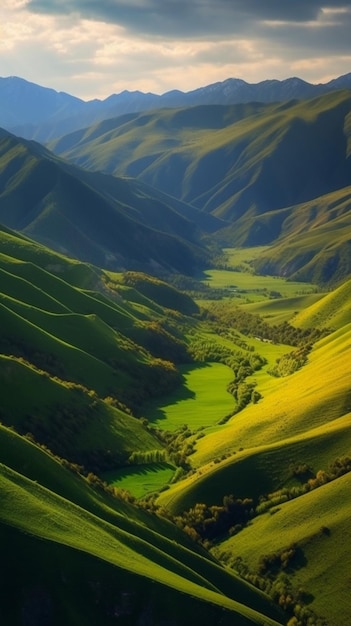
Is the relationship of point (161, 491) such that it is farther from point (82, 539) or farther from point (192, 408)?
point (192, 408)

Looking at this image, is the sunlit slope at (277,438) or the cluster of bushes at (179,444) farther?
the cluster of bushes at (179,444)

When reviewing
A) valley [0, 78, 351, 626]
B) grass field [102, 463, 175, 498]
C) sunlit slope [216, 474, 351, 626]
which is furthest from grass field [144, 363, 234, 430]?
sunlit slope [216, 474, 351, 626]

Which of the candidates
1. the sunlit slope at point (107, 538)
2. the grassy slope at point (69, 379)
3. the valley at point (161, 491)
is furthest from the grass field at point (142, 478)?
the sunlit slope at point (107, 538)

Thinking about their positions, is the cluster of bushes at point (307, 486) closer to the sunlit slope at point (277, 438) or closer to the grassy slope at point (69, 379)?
the sunlit slope at point (277, 438)

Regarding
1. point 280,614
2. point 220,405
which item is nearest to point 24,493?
point 280,614

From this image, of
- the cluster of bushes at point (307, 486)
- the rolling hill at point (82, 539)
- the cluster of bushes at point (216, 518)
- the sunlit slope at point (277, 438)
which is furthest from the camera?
the sunlit slope at point (277, 438)

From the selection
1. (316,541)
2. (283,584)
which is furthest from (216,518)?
(283,584)
